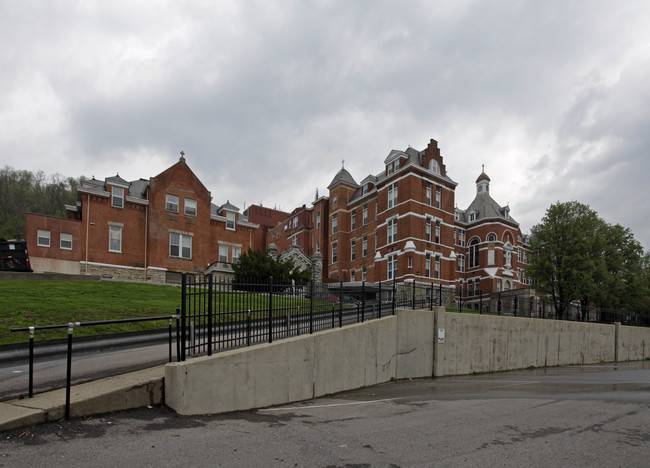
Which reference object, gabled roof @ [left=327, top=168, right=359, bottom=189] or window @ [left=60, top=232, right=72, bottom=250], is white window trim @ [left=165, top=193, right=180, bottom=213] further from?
gabled roof @ [left=327, top=168, right=359, bottom=189]

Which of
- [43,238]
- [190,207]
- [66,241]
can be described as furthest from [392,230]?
[43,238]

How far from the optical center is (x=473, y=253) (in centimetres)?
5747

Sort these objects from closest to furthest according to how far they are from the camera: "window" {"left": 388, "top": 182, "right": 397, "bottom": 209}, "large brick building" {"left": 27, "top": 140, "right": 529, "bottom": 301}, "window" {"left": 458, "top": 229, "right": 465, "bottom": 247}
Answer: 1. "large brick building" {"left": 27, "top": 140, "right": 529, "bottom": 301}
2. "window" {"left": 388, "top": 182, "right": 397, "bottom": 209}
3. "window" {"left": 458, "top": 229, "right": 465, "bottom": 247}

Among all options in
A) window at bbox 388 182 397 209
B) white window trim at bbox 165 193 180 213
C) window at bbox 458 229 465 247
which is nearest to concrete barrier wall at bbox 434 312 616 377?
window at bbox 388 182 397 209

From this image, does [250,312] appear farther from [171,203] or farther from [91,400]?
[171,203]

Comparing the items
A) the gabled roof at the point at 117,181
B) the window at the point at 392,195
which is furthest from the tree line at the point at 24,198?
the window at the point at 392,195

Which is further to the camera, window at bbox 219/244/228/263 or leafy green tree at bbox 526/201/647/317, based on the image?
window at bbox 219/244/228/263

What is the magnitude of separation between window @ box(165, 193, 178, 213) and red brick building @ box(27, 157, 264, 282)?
83mm

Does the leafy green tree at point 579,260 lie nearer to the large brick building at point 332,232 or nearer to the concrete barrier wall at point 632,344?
the concrete barrier wall at point 632,344

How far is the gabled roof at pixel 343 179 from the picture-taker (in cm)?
5747

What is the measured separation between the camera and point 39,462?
5.11 m

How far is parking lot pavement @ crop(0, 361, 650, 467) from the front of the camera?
562 centimetres

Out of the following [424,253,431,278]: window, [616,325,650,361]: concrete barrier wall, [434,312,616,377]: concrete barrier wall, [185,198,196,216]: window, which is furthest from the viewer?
[424,253,431,278]: window

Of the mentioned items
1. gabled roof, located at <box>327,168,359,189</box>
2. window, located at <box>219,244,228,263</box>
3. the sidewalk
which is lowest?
the sidewalk
